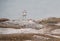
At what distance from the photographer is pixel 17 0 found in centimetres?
187

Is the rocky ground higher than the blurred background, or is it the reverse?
the blurred background

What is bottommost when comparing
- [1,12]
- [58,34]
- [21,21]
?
[58,34]

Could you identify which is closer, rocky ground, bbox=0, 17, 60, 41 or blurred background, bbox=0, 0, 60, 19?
rocky ground, bbox=0, 17, 60, 41

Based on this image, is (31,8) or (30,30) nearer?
(30,30)

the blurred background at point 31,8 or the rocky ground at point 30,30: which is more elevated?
the blurred background at point 31,8

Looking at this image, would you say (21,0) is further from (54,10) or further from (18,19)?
(54,10)

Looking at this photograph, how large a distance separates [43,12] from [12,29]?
486mm

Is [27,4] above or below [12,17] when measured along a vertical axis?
above

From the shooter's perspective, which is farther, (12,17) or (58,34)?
(12,17)

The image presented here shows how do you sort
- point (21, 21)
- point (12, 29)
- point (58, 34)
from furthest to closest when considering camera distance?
point (21, 21)
point (12, 29)
point (58, 34)

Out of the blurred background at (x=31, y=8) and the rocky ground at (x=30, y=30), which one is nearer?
the rocky ground at (x=30, y=30)

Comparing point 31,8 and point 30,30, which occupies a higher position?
point 31,8

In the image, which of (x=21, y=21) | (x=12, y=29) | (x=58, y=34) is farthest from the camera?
(x=21, y=21)

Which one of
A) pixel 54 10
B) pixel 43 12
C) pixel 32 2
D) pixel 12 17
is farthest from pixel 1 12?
pixel 54 10
